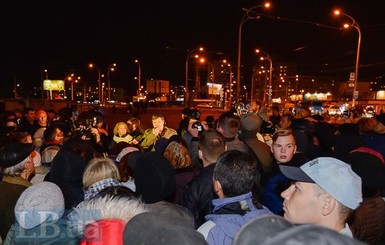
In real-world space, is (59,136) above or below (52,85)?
below

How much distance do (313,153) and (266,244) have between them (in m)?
6.63

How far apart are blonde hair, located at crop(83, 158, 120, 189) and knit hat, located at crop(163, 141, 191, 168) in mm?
958

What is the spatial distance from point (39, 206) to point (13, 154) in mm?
1560

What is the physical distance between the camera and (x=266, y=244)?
1.06m

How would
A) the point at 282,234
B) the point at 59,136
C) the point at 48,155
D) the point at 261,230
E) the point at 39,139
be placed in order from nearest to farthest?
the point at 282,234 → the point at 261,230 → the point at 48,155 → the point at 59,136 → the point at 39,139

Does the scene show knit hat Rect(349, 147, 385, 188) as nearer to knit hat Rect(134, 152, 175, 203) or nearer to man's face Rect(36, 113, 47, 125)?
knit hat Rect(134, 152, 175, 203)

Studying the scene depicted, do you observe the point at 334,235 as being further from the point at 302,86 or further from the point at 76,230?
the point at 302,86

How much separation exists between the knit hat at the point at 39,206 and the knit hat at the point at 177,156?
1940mm

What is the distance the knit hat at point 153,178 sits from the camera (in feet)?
10.5

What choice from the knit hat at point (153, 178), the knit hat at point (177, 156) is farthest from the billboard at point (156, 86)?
the knit hat at point (153, 178)

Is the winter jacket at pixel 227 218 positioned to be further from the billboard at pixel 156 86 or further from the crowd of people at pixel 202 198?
the billboard at pixel 156 86

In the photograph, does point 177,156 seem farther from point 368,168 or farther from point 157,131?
point 157,131

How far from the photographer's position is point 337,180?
91.1 inches

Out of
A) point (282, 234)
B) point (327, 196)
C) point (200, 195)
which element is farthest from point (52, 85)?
point (282, 234)
